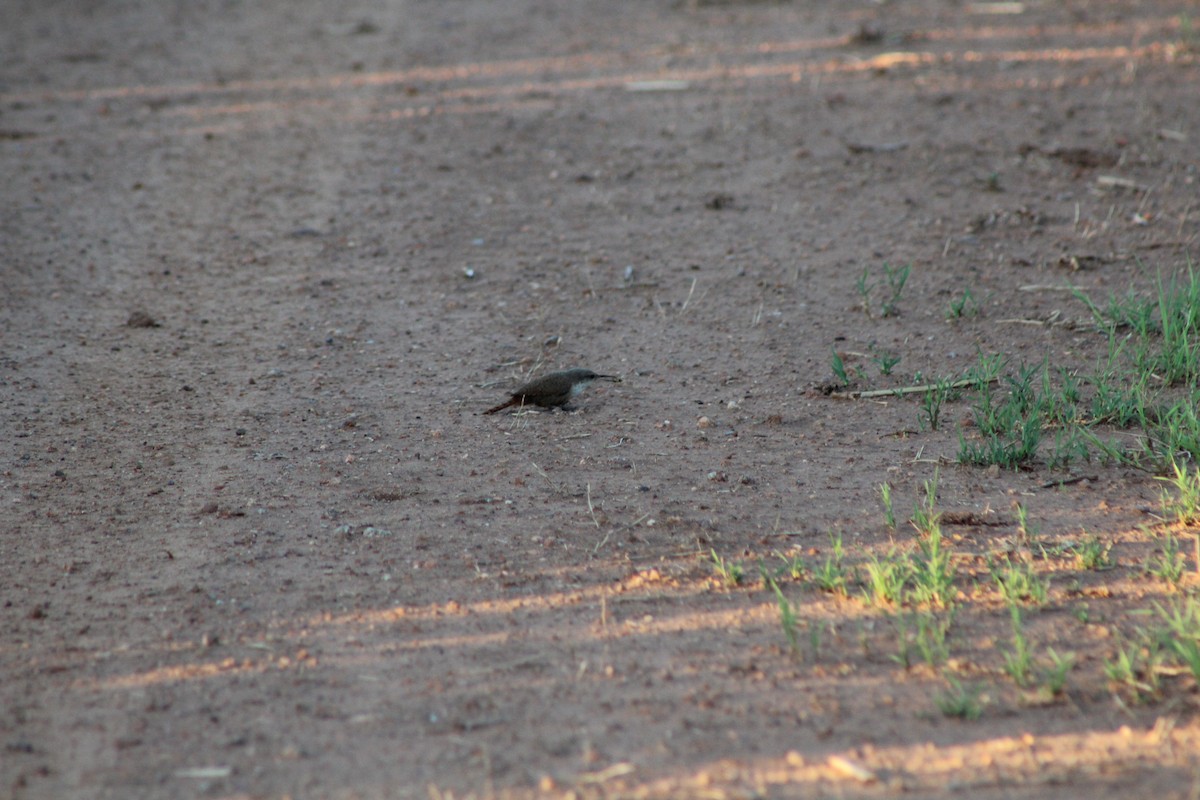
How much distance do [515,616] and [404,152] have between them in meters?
4.68

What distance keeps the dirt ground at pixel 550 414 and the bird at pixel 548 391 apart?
68 millimetres

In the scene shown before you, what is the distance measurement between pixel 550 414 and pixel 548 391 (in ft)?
0.29

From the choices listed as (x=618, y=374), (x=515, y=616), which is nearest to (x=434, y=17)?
(x=618, y=374)

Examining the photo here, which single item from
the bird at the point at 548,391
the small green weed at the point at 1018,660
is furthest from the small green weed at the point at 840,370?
the small green weed at the point at 1018,660

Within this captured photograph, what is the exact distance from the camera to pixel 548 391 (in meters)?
4.21

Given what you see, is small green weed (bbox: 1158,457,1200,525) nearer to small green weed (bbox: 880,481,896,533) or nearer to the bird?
small green weed (bbox: 880,481,896,533)

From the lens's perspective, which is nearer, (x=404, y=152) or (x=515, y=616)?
(x=515, y=616)

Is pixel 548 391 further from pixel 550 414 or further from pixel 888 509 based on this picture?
pixel 888 509

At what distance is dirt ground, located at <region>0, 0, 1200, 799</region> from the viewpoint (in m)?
2.56

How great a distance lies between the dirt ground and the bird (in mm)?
68

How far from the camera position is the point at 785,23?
9930 mm

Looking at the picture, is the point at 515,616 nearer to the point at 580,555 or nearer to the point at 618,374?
the point at 580,555

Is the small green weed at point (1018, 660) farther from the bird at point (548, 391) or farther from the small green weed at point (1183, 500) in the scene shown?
the bird at point (548, 391)

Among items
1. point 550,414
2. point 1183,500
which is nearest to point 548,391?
point 550,414
